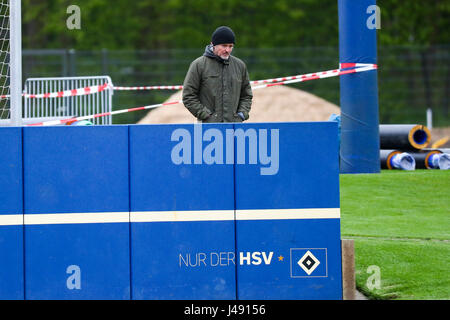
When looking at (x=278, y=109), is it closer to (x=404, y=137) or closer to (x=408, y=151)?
(x=408, y=151)

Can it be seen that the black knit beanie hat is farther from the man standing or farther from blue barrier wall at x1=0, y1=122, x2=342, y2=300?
blue barrier wall at x1=0, y1=122, x2=342, y2=300

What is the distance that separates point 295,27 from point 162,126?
1295 inches

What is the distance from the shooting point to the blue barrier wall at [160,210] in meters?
6.48

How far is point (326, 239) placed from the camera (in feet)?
21.5

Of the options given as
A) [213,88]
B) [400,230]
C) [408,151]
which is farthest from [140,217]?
[408,151]

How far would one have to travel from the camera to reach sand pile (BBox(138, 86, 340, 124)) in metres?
22.5

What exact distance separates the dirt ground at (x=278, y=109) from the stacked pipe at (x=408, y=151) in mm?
7748

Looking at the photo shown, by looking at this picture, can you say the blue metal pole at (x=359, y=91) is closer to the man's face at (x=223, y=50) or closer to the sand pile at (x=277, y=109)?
the man's face at (x=223, y=50)

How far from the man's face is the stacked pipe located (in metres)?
6.00

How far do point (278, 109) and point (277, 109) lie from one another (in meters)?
0.03

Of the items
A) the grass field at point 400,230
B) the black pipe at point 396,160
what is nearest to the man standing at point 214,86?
the grass field at point 400,230

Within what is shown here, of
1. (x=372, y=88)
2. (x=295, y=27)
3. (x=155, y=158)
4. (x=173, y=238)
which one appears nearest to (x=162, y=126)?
(x=155, y=158)
